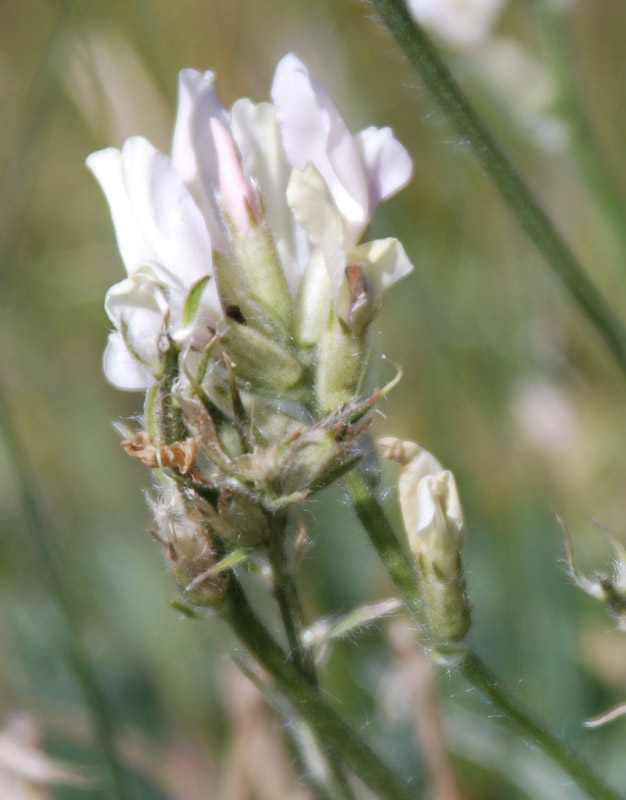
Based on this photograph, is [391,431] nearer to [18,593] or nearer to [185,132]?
[18,593]

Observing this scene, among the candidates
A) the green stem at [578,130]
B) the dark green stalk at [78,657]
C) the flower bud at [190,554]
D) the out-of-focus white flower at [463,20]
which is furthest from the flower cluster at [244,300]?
the out-of-focus white flower at [463,20]

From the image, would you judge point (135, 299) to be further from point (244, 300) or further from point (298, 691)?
point (298, 691)

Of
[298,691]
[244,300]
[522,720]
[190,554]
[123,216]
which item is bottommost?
[522,720]

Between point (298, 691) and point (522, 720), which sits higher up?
point (298, 691)

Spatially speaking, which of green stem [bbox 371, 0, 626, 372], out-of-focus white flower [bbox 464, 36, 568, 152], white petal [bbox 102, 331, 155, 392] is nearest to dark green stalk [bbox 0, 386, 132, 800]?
white petal [bbox 102, 331, 155, 392]

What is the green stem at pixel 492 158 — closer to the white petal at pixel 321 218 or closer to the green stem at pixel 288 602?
the white petal at pixel 321 218

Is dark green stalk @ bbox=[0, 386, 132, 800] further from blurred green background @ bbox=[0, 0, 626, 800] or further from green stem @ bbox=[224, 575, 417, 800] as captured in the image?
green stem @ bbox=[224, 575, 417, 800]

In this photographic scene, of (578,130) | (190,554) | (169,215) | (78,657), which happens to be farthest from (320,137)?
(578,130)


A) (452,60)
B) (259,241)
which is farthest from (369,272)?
(452,60)

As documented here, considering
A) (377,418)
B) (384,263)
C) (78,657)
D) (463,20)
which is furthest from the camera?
(377,418)
